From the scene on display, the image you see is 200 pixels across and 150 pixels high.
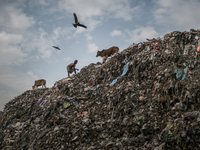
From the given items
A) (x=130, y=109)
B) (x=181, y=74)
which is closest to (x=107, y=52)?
(x=130, y=109)

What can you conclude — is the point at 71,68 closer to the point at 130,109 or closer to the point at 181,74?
the point at 130,109

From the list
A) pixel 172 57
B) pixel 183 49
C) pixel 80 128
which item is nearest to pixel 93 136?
pixel 80 128

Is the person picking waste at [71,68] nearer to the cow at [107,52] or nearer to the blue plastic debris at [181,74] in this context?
the cow at [107,52]

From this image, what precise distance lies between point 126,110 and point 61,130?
110 inches

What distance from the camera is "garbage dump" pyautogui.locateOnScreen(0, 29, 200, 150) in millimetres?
4184

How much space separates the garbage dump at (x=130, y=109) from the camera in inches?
165

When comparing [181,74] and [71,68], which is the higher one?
[71,68]

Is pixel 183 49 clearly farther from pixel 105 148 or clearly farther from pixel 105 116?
pixel 105 148

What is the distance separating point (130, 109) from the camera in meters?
5.55

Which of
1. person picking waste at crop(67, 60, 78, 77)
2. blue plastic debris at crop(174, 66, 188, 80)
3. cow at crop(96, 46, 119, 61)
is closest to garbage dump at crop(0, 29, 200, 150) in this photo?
blue plastic debris at crop(174, 66, 188, 80)

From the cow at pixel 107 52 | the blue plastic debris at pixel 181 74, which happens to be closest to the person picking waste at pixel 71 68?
the cow at pixel 107 52

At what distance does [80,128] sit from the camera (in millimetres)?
5512

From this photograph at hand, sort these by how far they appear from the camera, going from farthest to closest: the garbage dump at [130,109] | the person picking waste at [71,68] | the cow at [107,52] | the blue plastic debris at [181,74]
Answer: the person picking waste at [71,68], the cow at [107,52], the blue plastic debris at [181,74], the garbage dump at [130,109]

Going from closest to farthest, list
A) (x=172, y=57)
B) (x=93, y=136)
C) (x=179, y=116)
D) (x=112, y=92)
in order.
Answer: (x=179, y=116), (x=93, y=136), (x=172, y=57), (x=112, y=92)
